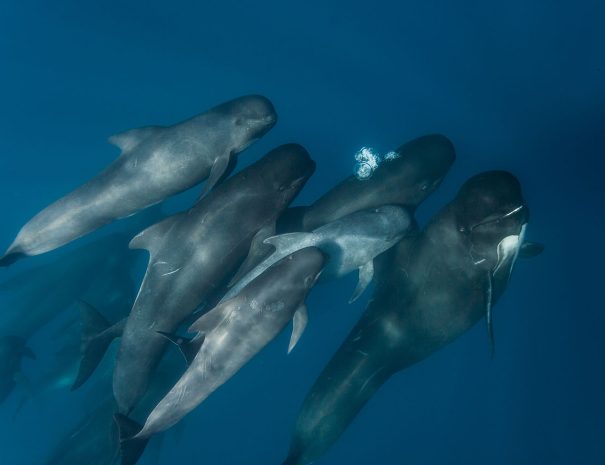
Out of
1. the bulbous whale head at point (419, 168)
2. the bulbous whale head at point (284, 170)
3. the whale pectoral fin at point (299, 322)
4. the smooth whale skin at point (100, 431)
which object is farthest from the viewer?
the smooth whale skin at point (100, 431)

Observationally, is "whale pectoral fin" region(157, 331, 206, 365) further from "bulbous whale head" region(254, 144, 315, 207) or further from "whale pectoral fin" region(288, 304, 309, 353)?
"bulbous whale head" region(254, 144, 315, 207)

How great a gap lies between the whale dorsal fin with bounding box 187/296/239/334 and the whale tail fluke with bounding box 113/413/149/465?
1858mm

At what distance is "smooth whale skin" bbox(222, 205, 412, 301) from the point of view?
8422 millimetres

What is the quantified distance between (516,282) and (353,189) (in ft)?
18.2

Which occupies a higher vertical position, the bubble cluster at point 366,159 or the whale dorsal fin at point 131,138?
the whale dorsal fin at point 131,138

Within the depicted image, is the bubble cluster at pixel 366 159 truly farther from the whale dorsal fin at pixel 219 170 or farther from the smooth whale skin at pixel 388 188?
the whale dorsal fin at pixel 219 170

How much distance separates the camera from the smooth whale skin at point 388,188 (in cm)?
941

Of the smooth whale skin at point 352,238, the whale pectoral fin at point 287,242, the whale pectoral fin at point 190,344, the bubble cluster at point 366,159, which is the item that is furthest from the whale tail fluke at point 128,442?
the bubble cluster at point 366,159

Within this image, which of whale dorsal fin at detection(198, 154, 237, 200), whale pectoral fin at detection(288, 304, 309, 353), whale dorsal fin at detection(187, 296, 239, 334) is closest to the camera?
whale dorsal fin at detection(187, 296, 239, 334)

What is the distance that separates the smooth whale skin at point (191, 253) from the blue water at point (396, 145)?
12.7ft

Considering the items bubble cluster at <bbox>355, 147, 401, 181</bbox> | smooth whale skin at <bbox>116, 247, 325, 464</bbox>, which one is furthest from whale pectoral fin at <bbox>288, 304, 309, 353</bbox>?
bubble cluster at <bbox>355, 147, 401, 181</bbox>

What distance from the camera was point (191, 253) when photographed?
8.17 metres

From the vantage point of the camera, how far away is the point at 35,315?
12.7 metres

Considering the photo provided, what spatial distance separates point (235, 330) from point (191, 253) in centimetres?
164
